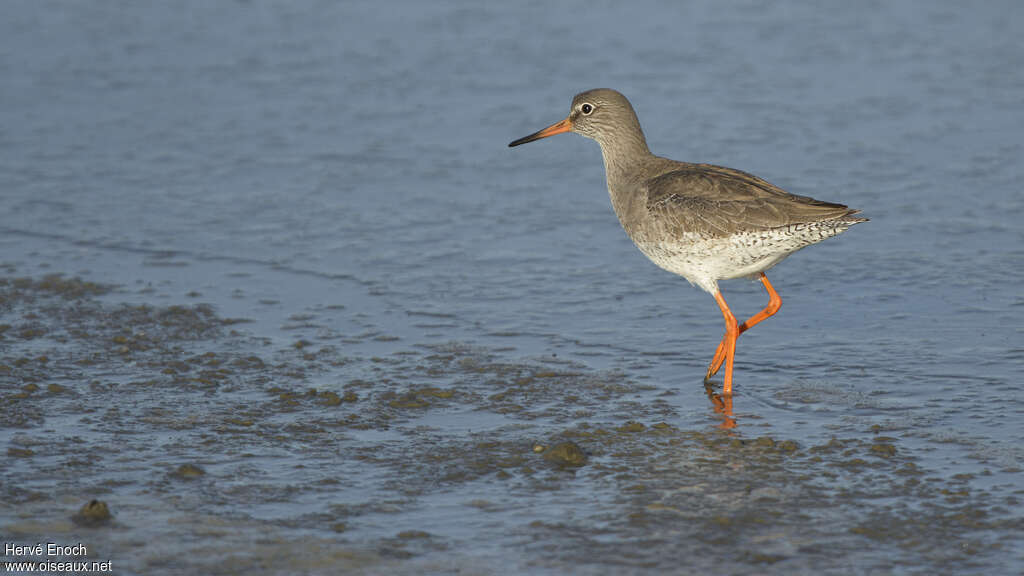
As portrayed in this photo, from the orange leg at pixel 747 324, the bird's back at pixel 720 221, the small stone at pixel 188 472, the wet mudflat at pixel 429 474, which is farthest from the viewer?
the orange leg at pixel 747 324

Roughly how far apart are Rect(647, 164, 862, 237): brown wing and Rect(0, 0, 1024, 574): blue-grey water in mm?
917

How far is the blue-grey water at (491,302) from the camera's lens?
5348 millimetres

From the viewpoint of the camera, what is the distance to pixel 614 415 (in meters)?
6.68

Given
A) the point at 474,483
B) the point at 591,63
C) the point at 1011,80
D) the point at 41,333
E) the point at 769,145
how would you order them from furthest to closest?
the point at 591,63 → the point at 1011,80 → the point at 769,145 → the point at 41,333 → the point at 474,483

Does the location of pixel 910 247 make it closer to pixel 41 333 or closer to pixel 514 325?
pixel 514 325

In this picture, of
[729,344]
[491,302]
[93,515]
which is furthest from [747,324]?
[93,515]

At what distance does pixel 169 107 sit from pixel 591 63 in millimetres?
4756

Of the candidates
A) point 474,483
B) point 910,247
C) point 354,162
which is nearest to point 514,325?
point 474,483

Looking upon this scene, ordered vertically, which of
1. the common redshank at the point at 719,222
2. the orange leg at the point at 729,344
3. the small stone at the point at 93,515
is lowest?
the small stone at the point at 93,515

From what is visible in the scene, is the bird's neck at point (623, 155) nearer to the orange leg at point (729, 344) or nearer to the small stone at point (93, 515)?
the orange leg at point (729, 344)

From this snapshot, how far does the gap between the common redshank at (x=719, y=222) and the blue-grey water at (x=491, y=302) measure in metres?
0.56

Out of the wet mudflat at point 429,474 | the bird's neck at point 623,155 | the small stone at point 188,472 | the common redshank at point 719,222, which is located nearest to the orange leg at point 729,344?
the common redshank at point 719,222

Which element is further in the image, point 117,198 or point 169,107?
point 169,107

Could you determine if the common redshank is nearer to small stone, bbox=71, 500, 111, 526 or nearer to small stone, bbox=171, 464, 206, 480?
small stone, bbox=171, 464, 206, 480
